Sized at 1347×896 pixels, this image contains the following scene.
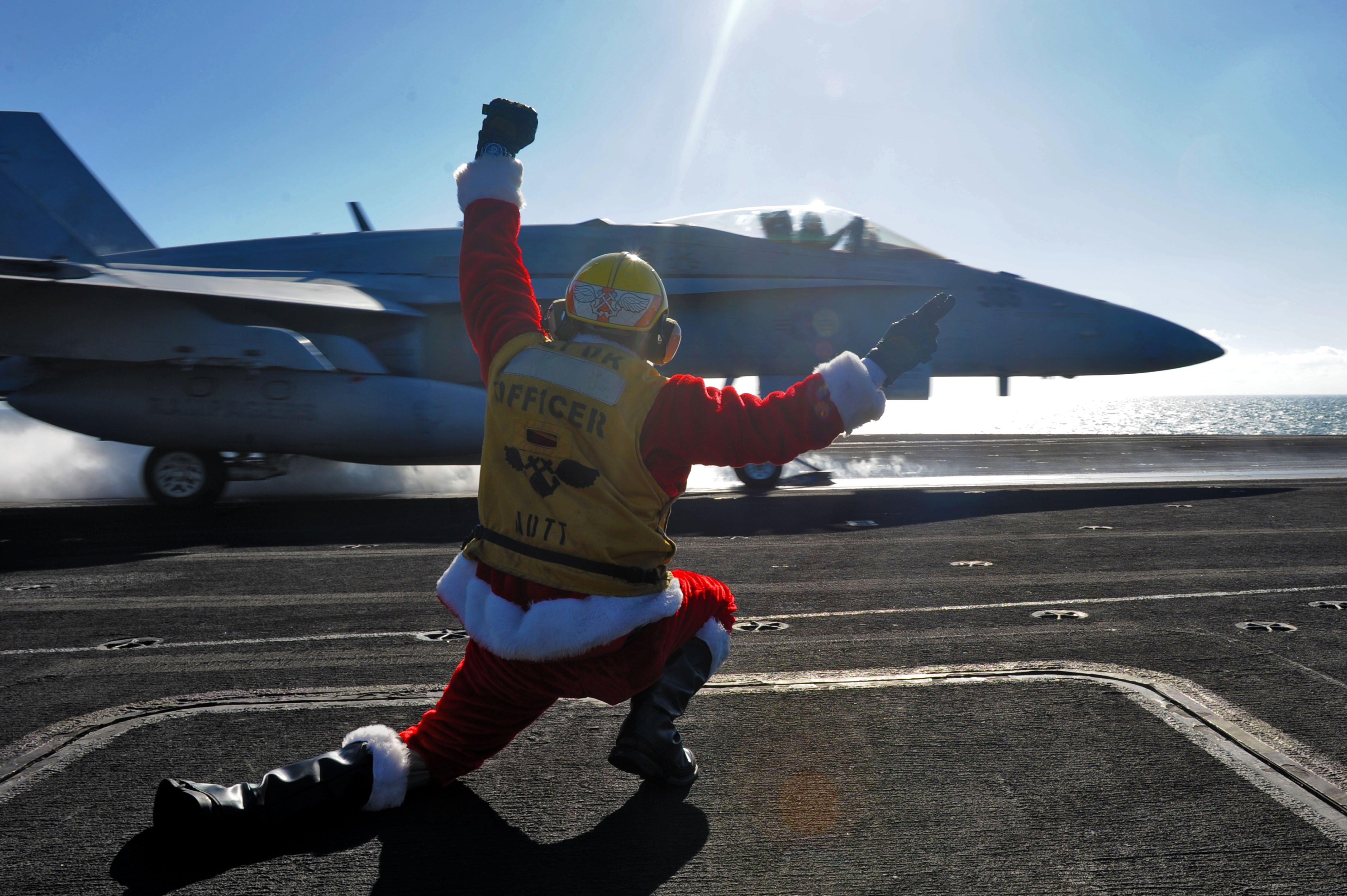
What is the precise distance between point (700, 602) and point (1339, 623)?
12.9 feet

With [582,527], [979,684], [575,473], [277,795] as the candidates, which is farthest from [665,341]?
[979,684]

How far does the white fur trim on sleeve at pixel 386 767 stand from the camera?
2.40 metres

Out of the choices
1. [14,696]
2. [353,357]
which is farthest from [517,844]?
[353,357]

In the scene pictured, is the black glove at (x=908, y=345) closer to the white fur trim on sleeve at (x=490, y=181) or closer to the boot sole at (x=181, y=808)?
the white fur trim on sleeve at (x=490, y=181)

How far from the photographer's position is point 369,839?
7.51 feet

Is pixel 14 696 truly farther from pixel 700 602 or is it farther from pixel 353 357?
pixel 353 357

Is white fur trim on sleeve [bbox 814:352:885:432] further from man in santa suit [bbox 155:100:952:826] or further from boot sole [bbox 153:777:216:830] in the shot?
boot sole [bbox 153:777:216:830]

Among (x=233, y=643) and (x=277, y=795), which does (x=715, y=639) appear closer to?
(x=277, y=795)

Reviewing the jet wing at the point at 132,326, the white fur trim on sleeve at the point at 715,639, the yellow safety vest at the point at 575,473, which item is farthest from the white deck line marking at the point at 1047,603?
the jet wing at the point at 132,326

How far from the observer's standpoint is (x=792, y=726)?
3.05m

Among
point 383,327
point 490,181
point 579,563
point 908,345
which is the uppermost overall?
point 383,327

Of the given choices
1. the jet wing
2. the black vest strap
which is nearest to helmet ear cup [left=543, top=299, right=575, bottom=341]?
the black vest strap

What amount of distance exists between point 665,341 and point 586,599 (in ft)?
2.71

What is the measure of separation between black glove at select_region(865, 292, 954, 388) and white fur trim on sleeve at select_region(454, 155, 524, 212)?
1559mm
